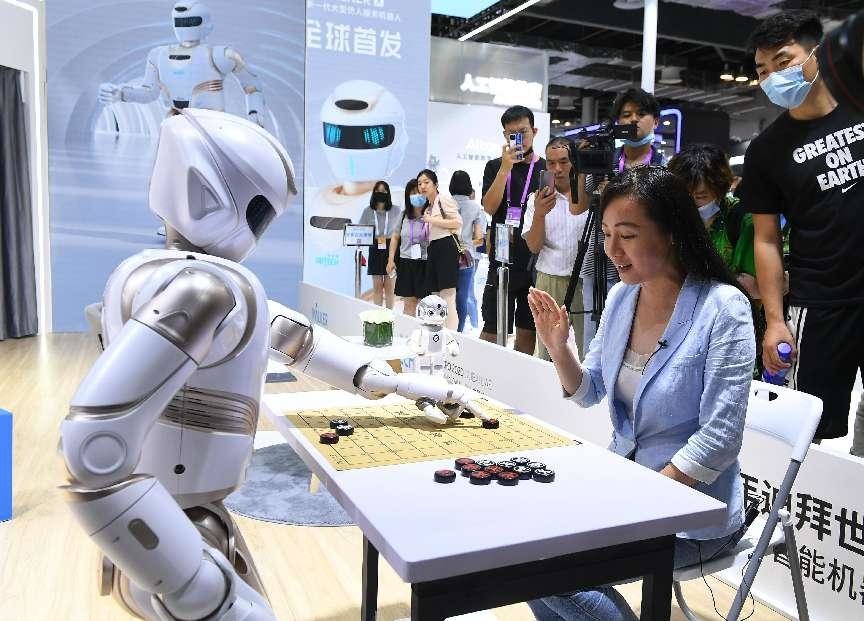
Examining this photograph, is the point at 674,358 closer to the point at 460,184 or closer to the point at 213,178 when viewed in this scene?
the point at 213,178

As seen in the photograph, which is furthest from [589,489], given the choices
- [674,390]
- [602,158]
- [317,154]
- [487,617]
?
[317,154]

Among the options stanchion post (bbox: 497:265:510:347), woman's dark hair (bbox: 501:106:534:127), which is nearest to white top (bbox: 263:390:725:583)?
stanchion post (bbox: 497:265:510:347)

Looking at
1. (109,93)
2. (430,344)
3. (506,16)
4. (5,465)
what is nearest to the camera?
(430,344)

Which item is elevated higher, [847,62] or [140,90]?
Answer: [140,90]

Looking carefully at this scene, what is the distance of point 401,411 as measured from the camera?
1947mm

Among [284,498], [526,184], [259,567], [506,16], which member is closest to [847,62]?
[259,567]

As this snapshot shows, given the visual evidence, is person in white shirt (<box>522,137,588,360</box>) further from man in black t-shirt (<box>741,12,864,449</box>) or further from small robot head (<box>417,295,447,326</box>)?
man in black t-shirt (<box>741,12,864,449</box>)

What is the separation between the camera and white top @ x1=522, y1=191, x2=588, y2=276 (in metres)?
3.59

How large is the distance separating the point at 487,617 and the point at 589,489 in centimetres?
106

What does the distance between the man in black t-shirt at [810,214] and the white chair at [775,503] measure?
0.33 m

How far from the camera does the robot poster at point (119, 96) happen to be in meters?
7.05

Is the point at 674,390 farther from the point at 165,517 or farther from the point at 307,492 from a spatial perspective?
the point at 307,492

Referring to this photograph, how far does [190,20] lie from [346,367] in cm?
660

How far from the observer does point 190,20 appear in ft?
23.7
